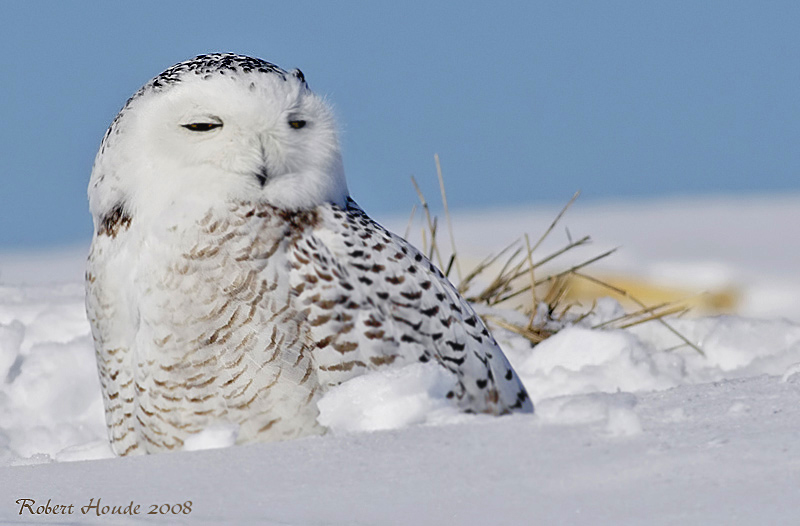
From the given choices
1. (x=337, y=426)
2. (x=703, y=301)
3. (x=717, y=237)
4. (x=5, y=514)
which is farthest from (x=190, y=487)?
(x=717, y=237)

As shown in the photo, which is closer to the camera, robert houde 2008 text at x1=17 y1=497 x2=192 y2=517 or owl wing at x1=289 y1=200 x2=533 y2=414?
robert houde 2008 text at x1=17 y1=497 x2=192 y2=517

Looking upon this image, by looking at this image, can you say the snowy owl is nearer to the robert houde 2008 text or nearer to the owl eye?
the owl eye

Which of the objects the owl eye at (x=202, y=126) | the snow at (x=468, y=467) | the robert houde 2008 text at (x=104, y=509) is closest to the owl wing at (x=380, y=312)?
the snow at (x=468, y=467)

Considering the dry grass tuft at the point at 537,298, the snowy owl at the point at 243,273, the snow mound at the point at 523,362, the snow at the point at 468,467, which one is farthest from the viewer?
the dry grass tuft at the point at 537,298

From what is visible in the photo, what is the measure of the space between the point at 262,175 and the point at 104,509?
3.47 ft

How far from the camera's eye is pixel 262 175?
7.98 feet

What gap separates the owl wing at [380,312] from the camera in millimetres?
2398

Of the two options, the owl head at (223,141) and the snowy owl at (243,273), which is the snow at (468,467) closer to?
the snowy owl at (243,273)

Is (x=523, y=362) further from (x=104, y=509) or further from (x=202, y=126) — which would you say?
(x=104, y=509)

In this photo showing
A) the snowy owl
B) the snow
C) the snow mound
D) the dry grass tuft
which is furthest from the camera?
the dry grass tuft

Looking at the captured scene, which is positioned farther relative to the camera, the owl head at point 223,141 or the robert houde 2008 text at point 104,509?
the owl head at point 223,141

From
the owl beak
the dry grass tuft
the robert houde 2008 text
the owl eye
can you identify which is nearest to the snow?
the robert houde 2008 text

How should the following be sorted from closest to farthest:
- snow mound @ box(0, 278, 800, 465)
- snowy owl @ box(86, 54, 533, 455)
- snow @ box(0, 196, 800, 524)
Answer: snow @ box(0, 196, 800, 524) → snowy owl @ box(86, 54, 533, 455) → snow mound @ box(0, 278, 800, 465)

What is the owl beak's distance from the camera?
7.96 feet
